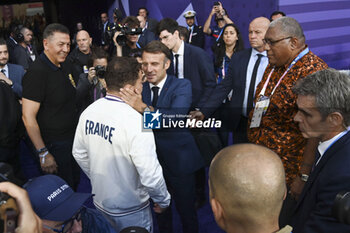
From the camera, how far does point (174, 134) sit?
234 cm

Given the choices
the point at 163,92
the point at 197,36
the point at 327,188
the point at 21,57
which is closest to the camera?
the point at 327,188

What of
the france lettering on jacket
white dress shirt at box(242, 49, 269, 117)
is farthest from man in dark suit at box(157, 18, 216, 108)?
the france lettering on jacket

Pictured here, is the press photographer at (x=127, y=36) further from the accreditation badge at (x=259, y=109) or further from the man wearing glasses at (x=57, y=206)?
the man wearing glasses at (x=57, y=206)

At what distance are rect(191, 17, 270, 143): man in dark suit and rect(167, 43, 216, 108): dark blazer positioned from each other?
175mm

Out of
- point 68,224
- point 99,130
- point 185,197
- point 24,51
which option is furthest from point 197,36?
point 68,224

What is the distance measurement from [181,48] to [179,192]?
4.89ft

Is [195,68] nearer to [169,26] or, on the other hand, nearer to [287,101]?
[169,26]

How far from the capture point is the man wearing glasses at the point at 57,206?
131 centimetres

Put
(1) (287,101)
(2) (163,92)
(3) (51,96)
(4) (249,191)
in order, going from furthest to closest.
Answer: (3) (51,96), (2) (163,92), (1) (287,101), (4) (249,191)

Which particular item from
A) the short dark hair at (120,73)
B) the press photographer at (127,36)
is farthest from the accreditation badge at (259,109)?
the press photographer at (127,36)

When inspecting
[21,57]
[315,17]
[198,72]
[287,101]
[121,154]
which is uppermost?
[315,17]

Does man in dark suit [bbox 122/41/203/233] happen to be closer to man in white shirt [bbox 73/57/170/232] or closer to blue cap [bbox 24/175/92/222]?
man in white shirt [bbox 73/57/170/232]

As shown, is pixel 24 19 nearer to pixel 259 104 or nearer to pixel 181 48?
pixel 181 48

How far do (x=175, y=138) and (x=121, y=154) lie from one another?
669 mm
